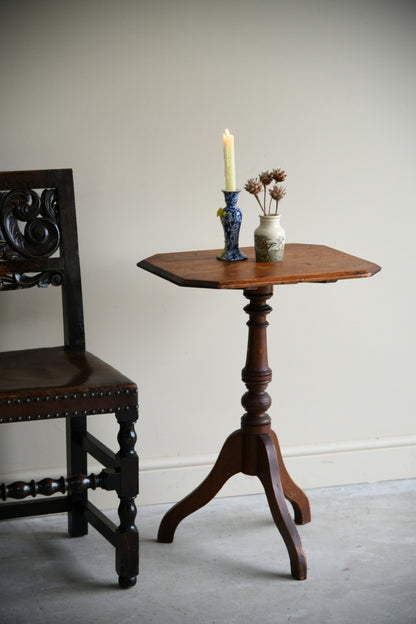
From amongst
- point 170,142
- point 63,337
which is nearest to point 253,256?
point 170,142

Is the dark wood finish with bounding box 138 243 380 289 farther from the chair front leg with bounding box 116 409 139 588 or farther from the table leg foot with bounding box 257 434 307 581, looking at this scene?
the table leg foot with bounding box 257 434 307 581

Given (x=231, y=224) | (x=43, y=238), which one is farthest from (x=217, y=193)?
(x=43, y=238)

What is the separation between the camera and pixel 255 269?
1.92 metres

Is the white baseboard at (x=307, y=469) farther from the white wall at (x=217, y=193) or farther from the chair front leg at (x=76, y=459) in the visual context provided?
the chair front leg at (x=76, y=459)

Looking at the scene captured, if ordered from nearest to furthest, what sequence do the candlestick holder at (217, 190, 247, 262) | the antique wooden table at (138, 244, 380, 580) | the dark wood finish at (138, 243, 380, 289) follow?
1. the dark wood finish at (138, 243, 380, 289)
2. the antique wooden table at (138, 244, 380, 580)
3. the candlestick holder at (217, 190, 247, 262)

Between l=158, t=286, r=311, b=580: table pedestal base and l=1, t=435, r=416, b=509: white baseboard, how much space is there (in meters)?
0.26

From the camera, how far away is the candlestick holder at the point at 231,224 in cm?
201

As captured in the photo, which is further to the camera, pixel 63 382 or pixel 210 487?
pixel 210 487

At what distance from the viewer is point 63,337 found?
2369 millimetres

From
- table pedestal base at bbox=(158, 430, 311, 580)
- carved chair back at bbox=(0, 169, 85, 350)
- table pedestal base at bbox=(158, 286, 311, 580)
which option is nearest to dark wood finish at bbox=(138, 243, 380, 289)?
table pedestal base at bbox=(158, 286, 311, 580)

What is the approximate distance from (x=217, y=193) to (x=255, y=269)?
582mm

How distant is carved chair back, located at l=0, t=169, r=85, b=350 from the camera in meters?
2.10

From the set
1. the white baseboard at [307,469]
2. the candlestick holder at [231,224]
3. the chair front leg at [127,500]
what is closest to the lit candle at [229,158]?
the candlestick holder at [231,224]

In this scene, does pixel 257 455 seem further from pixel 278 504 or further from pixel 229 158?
pixel 229 158
